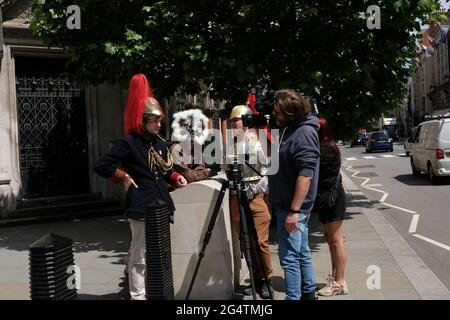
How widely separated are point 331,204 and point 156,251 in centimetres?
174

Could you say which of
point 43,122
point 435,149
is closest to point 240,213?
point 43,122

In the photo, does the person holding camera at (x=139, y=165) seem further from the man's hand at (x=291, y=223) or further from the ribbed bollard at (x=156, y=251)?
the man's hand at (x=291, y=223)

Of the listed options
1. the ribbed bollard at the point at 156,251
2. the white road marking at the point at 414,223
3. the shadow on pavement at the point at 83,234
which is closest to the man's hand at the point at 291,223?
the ribbed bollard at the point at 156,251

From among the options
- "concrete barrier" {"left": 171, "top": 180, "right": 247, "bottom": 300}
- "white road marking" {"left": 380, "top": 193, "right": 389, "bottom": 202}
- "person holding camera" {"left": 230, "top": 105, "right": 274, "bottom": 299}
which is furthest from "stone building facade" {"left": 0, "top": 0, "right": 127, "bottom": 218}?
"person holding camera" {"left": 230, "top": 105, "right": 274, "bottom": 299}

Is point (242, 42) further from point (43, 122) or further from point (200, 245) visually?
point (43, 122)

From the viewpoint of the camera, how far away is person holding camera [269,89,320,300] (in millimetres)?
4219

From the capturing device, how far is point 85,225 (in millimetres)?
10234

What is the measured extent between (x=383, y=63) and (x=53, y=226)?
6653 millimetres

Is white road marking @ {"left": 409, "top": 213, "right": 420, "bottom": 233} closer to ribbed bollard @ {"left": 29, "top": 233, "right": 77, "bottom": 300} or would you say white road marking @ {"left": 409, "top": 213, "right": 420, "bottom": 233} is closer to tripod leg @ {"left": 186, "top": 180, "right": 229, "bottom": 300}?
tripod leg @ {"left": 186, "top": 180, "right": 229, "bottom": 300}

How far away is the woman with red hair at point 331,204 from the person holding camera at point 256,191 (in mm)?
529

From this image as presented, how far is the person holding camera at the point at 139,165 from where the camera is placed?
453 centimetres

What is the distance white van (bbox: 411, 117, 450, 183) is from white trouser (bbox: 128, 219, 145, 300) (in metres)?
12.7

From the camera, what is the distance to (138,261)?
15.3 ft
